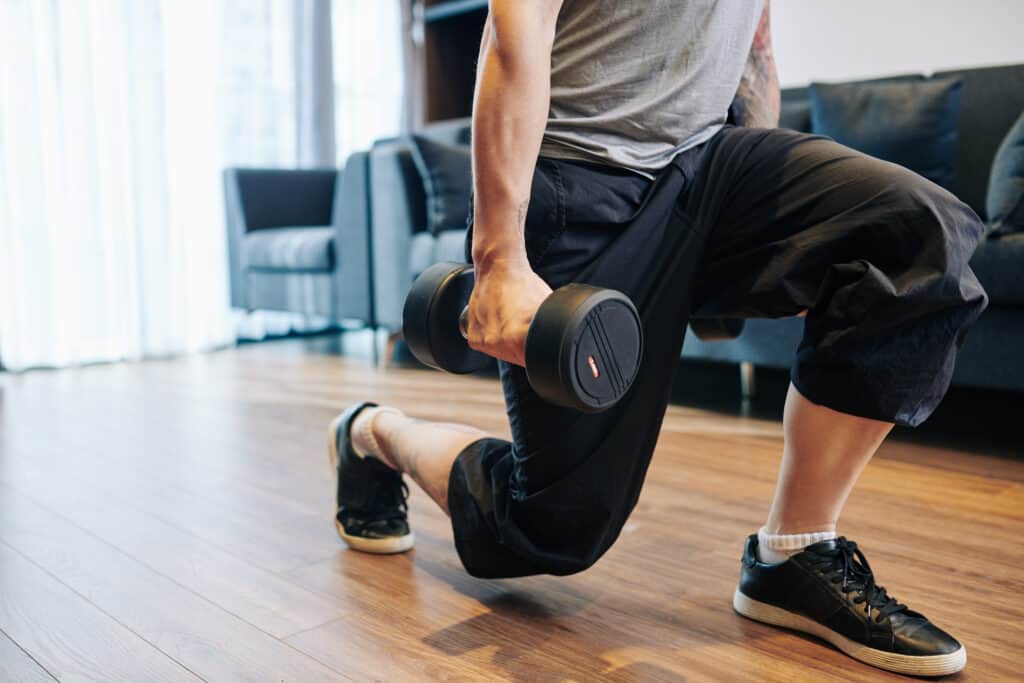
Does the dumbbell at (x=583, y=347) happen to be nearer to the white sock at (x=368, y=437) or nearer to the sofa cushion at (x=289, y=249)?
the white sock at (x=368, y=437)

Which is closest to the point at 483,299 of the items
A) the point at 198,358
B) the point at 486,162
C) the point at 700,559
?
the point at 486,162

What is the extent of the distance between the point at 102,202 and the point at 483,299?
2.71 metres

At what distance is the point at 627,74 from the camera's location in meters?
0.90

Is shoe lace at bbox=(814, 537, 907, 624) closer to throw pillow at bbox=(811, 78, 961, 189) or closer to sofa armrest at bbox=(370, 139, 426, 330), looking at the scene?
throw pillow at bbox=(811, 78, 961, 189)

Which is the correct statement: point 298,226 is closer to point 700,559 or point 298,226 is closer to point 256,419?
point 256,419

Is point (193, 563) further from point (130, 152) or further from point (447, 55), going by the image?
point (447, 55)

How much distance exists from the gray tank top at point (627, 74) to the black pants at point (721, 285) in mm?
29

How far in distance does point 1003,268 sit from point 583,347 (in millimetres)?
1354

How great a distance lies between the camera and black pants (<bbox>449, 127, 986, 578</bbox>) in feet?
2.74

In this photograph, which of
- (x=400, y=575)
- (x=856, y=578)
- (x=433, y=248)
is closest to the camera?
(x=856, y=578)

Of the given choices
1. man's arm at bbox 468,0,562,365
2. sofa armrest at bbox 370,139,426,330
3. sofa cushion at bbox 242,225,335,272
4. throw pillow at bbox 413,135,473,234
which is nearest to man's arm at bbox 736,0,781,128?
man's arm at bbox 468,0,562,365

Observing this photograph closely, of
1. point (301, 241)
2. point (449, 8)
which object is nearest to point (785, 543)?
point (301, 241)

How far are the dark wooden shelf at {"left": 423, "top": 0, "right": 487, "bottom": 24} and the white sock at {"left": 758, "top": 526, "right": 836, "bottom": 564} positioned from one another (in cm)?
342

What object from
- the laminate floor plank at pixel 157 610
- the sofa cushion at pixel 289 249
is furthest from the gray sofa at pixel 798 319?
the laminate floor plank at pixel 157 610
